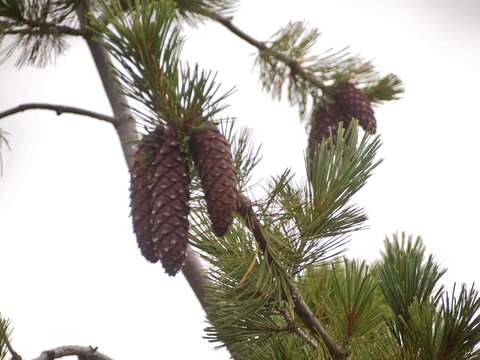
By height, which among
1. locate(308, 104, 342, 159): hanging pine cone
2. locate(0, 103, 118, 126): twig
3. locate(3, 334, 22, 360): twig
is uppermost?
locate(0, 103, 118, 126): twig

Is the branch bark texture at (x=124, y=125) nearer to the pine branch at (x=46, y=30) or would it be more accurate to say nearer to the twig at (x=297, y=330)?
the pine branch at (x=46, y=30)

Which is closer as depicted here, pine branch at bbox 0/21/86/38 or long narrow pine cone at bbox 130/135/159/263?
long narrow pine cone at bbox 130/135/159/263

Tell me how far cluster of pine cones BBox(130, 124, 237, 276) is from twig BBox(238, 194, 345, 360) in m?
0.09

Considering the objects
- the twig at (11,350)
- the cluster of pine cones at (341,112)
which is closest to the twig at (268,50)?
the cluster of pine cones at (341,112)

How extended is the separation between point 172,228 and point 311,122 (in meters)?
0.73

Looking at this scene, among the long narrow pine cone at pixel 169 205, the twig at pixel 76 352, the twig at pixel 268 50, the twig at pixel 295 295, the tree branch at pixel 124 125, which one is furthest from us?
the twig at pixel 268 50

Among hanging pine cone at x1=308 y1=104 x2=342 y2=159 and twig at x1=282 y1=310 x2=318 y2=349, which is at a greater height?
hanging pine cone at x1=308 y1=104 x2=342 y2=159

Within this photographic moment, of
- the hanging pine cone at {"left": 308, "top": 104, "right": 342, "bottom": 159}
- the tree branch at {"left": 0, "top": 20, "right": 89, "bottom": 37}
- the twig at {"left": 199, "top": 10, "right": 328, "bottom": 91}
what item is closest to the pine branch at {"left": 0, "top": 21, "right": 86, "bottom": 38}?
the tree branch at {"left": 0, "top": 20, "right": 89, "bottom": 37}

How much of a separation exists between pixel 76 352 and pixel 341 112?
56cm

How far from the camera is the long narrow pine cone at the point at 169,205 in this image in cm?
64

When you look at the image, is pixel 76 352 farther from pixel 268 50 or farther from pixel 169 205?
pixel 268 50

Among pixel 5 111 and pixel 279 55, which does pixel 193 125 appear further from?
pixel 279 55

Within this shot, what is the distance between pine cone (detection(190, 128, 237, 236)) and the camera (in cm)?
64

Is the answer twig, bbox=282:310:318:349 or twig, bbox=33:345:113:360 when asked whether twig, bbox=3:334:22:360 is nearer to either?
twig, bbox=33:345:113:360
